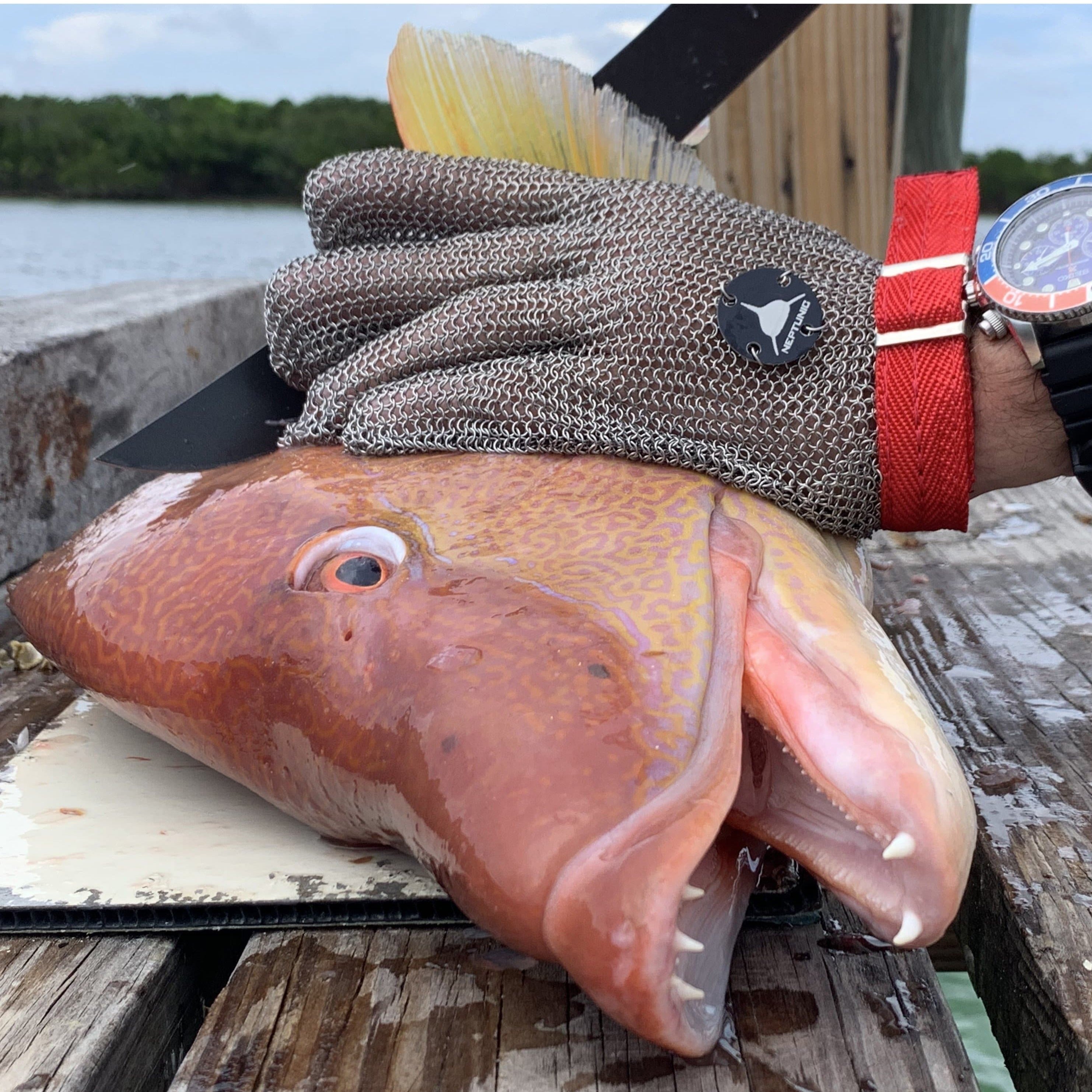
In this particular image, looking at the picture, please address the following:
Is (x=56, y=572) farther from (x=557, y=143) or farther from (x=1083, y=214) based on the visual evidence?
(x=1083, y=214)

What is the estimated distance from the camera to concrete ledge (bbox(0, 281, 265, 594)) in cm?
244

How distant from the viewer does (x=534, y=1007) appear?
1.16 meters

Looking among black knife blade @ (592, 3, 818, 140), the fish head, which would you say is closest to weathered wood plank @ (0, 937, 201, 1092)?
the fish head

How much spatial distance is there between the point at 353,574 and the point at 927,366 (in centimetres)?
79

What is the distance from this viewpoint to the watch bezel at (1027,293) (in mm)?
1352

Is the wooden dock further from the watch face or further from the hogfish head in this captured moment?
the watch face

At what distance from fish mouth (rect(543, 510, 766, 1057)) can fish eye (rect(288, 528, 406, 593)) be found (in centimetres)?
41

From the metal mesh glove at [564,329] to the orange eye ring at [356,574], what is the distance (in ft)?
1.14

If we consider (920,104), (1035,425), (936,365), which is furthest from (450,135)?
(920,104)

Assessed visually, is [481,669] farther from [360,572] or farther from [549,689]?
[360,572]

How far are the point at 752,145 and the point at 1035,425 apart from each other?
2834 millimetres

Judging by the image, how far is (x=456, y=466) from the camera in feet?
4.99

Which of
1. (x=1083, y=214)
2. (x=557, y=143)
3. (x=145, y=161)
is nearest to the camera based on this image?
(x=1083, y=214)

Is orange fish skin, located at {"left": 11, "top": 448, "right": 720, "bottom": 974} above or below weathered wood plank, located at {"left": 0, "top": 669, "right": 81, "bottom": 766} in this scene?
above
